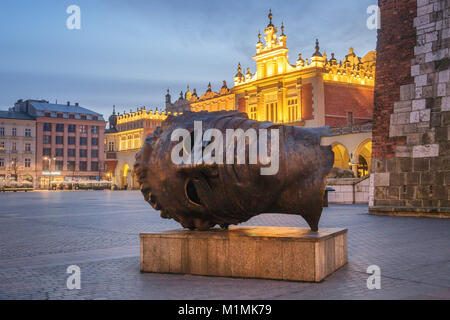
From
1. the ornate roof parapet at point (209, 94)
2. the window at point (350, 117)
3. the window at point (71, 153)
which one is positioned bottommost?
the window at point (71, 153)

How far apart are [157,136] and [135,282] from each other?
193 cm

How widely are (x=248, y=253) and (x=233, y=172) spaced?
36.8 inches

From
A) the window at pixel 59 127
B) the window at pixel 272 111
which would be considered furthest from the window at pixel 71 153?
the window at pixel 272 111

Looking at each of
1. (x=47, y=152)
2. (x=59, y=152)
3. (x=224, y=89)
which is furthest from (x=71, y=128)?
(x=224, y=89)

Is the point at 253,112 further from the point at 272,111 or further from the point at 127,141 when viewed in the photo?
the point at 127,141

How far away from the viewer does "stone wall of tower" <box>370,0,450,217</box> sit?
45.8 ft

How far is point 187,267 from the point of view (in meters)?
5.75

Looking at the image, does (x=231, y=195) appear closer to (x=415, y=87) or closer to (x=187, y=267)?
(x=187, y=267)

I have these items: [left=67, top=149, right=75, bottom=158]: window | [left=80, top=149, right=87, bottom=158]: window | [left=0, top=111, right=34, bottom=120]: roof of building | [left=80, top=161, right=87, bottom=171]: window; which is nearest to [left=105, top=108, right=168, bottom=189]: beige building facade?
[left=80, top=161, right=87, bottom=171]: window

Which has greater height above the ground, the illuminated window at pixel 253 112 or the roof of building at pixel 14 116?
the roof of building at pixel 14 116

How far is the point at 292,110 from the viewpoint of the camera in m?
50.1

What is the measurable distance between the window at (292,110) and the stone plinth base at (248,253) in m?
44.1

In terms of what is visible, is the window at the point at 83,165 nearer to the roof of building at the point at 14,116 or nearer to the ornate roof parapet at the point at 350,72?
the roof of building at the point at 14,116

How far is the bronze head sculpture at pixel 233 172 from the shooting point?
561 cm
